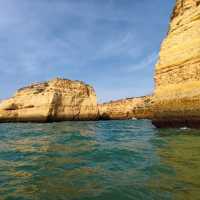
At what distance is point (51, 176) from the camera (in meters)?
5.54

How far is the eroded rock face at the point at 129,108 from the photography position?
172ft

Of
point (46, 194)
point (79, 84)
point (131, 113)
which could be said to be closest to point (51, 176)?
point (46, 194)

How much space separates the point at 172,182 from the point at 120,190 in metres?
0.98

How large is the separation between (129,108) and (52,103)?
24071mm

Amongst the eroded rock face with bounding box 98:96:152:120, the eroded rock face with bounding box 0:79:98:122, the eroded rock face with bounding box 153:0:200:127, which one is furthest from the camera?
the eroded rock face with bounding box 98:96:152:120

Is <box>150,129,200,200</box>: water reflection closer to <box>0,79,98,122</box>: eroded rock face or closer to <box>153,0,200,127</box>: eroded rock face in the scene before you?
<box>153,0,200,127</box>: eroded rock face

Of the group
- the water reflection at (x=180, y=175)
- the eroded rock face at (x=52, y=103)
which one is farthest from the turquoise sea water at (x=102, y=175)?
the eroded rock face at (x=52, y=103)

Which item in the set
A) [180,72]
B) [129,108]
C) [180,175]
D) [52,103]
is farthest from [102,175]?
[129,108]

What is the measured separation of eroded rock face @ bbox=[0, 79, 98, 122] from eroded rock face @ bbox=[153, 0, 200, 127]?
21845mm

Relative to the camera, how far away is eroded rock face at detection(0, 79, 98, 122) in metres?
Result: 36.3

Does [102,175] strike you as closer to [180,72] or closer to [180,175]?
[180,175]

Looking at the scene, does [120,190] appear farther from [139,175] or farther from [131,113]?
[131,113]

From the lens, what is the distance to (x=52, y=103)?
3581 cm

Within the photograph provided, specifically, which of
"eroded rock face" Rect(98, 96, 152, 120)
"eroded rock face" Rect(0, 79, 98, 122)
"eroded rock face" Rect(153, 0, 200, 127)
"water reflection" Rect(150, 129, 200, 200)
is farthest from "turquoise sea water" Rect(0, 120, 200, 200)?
"eroded rock face" Rect(98, 96, 152, 120)
